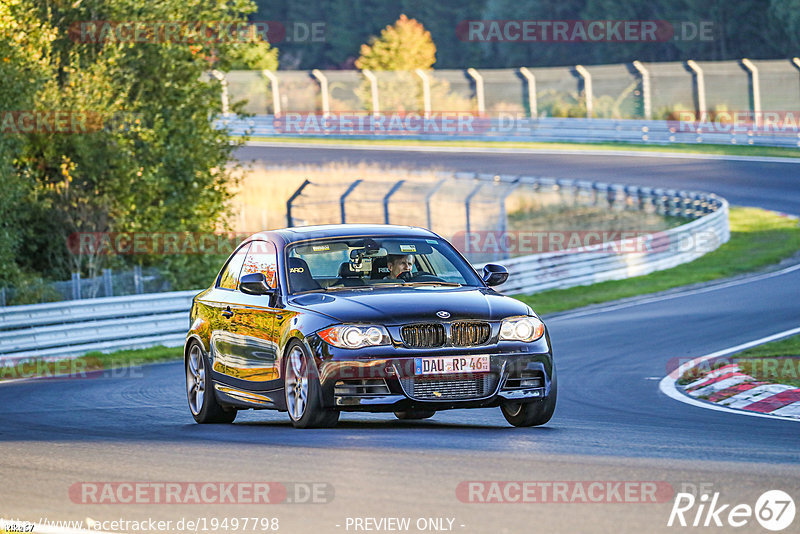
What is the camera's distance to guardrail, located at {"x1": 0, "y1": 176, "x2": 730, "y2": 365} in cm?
1994

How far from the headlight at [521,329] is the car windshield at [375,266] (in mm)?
914

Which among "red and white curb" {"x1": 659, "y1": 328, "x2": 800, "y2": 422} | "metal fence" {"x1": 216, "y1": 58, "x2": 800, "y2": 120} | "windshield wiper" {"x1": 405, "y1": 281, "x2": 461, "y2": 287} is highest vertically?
"metal fence" {"x1": 216, "y1": 58, "x2": 800, "y2": 120}

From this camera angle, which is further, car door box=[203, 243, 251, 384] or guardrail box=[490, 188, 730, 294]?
guardrail box=[490, 188, 730, 294]

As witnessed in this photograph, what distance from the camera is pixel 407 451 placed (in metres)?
8.52

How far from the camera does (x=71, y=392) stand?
15.5m

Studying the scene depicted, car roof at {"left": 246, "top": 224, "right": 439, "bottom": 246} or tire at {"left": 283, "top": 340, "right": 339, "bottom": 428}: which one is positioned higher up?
car roof at {"left": 246, "top": 224, "right": 439, "bottom": 246}

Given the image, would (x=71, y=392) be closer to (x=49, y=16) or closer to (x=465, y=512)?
(x=465, y=512)

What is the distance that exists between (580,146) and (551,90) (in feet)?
11.3

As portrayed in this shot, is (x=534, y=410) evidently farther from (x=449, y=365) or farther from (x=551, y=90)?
(x=551, y=90)

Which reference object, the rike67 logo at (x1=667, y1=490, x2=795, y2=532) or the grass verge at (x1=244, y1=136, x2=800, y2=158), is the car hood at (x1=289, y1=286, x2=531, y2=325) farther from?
the grass verge at (x1=244, y1=136, x2=800, y2=158)

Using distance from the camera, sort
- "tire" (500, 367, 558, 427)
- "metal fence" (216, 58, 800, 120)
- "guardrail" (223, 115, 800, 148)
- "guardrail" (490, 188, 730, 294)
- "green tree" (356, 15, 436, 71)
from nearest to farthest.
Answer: "tire" (500, 367, 558, 427) < "guardrail" (490, 188, 730, 294) < "guardrail" (223, 115, 800, 148) < "metal fence" (216, 58, 800, 120) < "green tree" (356, 15, 436, 71)

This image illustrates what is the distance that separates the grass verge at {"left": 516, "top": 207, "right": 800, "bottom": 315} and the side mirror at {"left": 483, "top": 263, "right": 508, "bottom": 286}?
1345 centimetres

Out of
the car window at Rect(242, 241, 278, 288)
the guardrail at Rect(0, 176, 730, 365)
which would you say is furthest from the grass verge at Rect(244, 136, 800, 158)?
the car window at Rect(242, 241, 278, 288)

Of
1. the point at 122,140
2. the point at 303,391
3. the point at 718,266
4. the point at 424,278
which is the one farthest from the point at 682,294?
the point at 303,391
